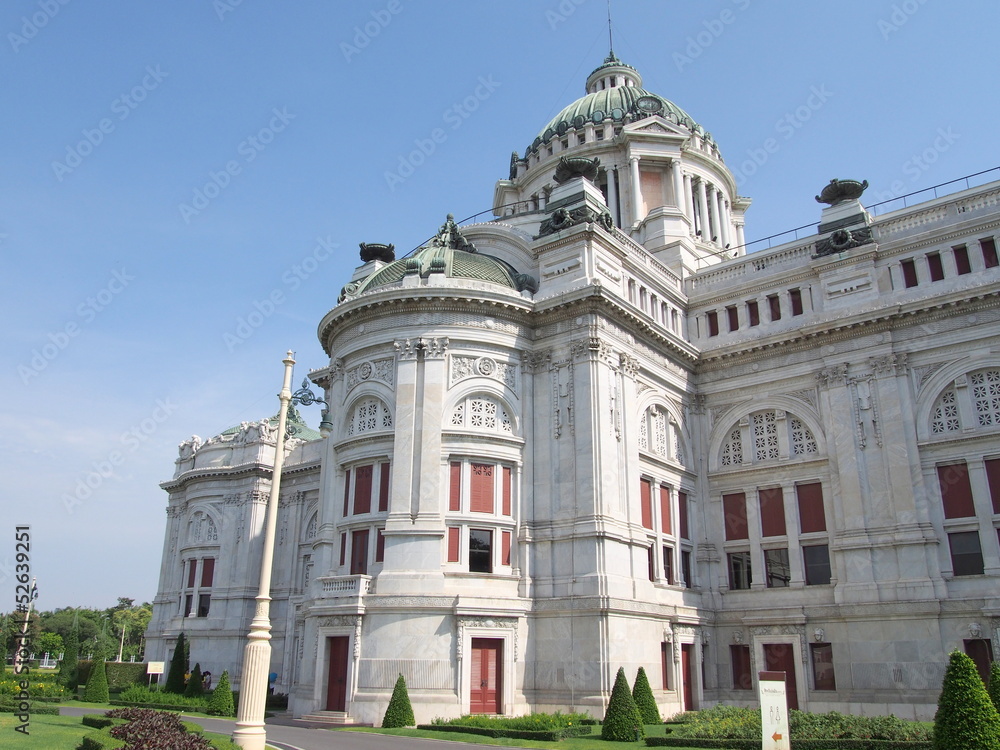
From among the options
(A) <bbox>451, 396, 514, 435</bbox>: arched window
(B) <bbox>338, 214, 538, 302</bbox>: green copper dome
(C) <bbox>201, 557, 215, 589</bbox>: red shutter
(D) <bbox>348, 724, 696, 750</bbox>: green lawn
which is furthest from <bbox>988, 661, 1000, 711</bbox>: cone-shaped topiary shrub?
(C) <bbox>201, 557, 215, 589</bbox>: red shutter

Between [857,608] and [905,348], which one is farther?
[905,348]

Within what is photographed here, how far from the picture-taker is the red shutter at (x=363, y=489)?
117ft

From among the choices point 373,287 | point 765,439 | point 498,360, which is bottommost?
point 765,439

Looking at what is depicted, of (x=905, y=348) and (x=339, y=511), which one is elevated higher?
(x=905, y=348)

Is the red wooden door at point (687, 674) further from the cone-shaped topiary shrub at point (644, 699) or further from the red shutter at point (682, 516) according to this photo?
the cone-shaped topiary shrub at point (644, 699)

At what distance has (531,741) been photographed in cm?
2541

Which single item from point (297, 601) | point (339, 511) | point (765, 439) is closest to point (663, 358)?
point (765, 439)

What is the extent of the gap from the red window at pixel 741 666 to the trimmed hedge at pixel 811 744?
13832 millimetres

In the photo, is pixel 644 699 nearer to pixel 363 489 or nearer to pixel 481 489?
pixel 481 489

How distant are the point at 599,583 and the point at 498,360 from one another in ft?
35.7

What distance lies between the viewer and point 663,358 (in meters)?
40.5

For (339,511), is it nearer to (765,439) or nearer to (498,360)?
(498,360)

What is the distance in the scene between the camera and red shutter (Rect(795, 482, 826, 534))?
121 feet

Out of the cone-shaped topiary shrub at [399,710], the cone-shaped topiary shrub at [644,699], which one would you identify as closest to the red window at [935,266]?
the cone-shaped topiary shrub at [644,699]
